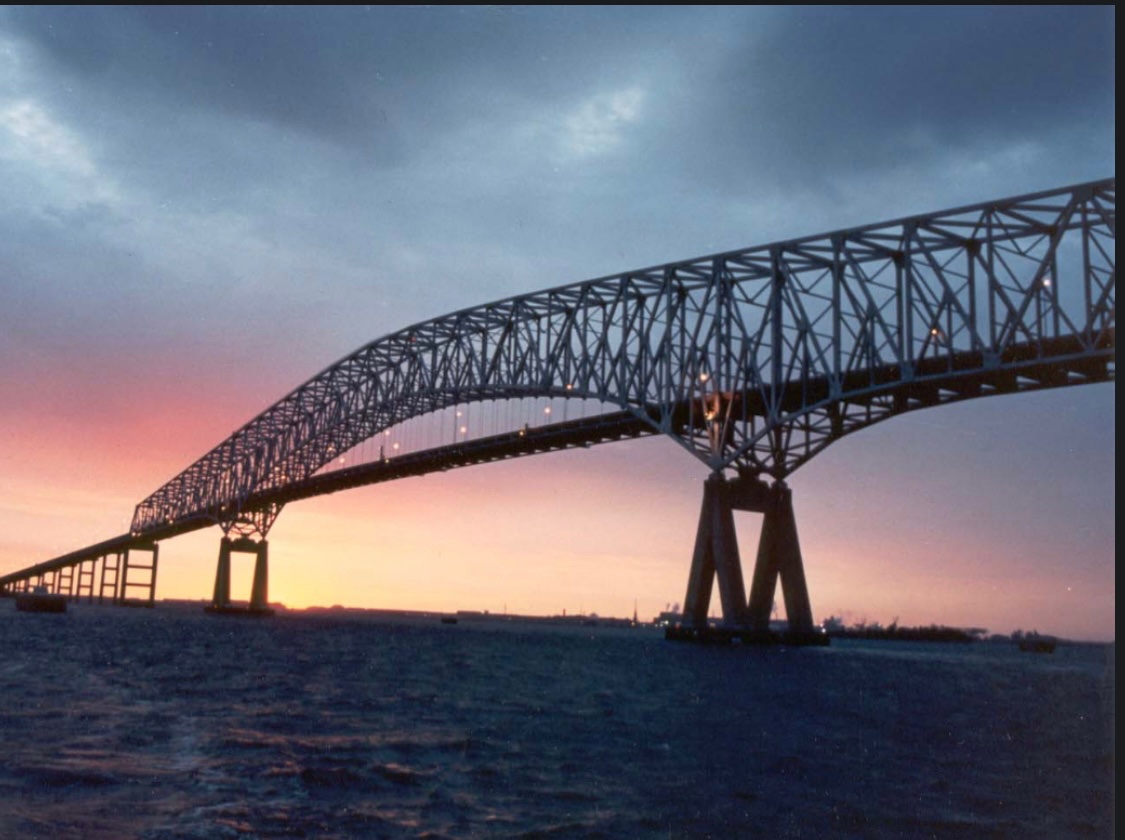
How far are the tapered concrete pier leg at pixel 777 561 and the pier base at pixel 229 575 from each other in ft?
229

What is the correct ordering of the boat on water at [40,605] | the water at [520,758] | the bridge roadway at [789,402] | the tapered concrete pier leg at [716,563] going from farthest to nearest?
1. the boat on water at [40,605]
2. the tapered concrete pier leg at [716,563]
3. the bridge roadway at [789,402]
4. the water at [520,758]

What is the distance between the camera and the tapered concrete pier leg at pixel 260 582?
118062 millimetres

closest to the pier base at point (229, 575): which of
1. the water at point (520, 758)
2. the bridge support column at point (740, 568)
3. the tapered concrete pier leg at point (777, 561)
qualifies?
the bridge support column at point (740, 568)

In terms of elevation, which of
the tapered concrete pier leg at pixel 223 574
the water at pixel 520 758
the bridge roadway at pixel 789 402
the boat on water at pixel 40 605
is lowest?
the water at pixel 520 758

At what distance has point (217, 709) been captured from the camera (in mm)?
Result: 24562

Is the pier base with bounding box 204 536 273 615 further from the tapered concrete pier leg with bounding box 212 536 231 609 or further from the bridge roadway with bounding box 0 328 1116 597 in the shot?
the bridge roadway with bounding box 0 328 1116 597

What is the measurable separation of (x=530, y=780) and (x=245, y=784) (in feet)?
13.6

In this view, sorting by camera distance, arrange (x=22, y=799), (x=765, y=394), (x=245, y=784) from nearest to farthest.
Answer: (x=22, y=799) → (x=245, y=784) → (x=765, y=394)

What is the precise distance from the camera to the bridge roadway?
50.5 meters

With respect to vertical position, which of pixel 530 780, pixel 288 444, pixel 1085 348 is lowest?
pixel 530 780

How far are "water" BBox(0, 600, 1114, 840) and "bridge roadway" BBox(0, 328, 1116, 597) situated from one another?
17.8 metres

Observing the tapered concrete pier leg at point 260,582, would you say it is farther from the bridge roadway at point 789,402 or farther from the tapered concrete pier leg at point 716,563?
the tapered concrete pier leg at point 716,563

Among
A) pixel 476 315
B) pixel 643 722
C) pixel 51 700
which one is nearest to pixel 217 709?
pixel 51 700

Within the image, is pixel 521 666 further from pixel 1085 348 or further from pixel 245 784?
pixel 245 784
